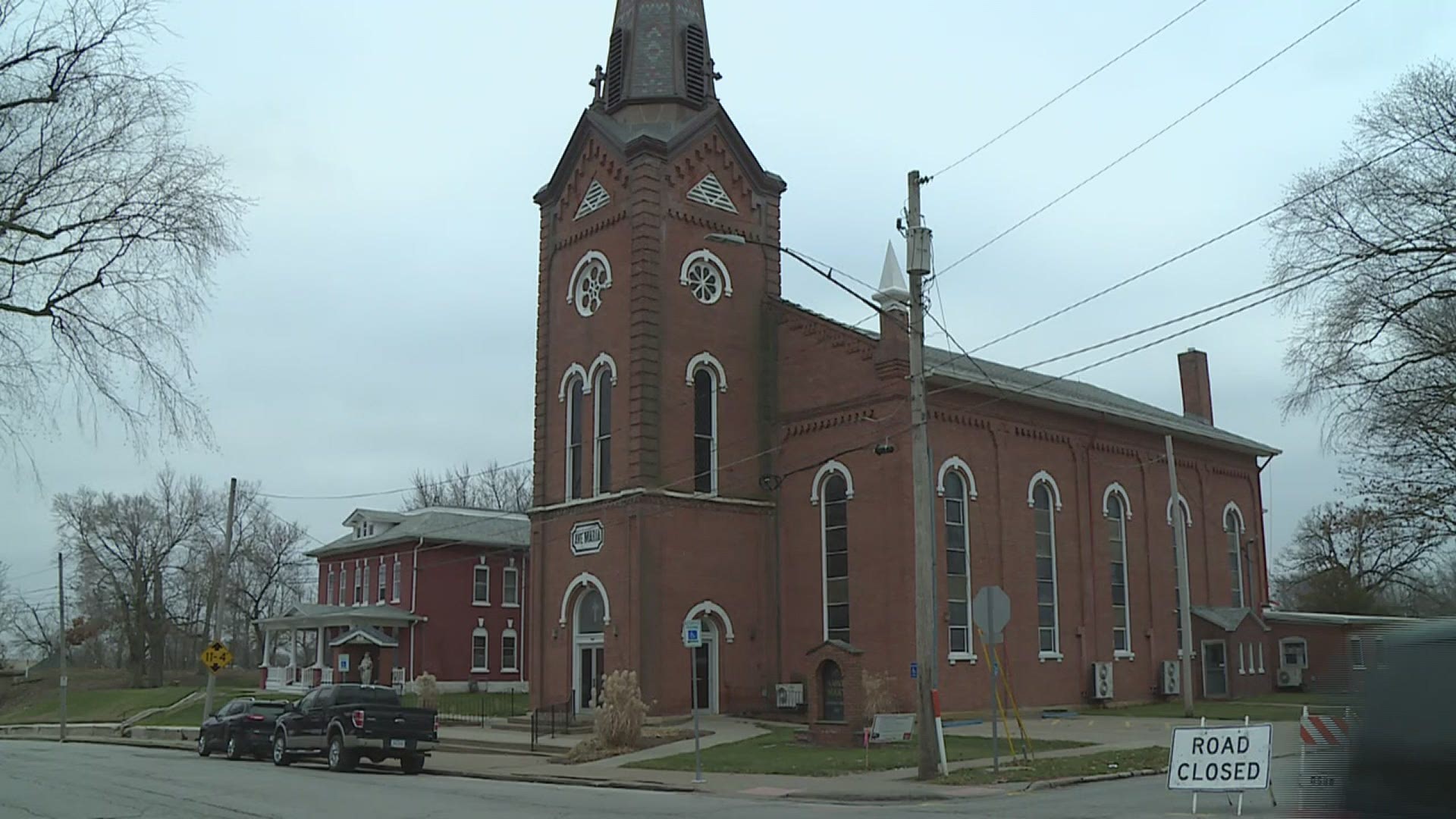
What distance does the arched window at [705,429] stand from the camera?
117 feet

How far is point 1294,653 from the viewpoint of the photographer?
46.0m

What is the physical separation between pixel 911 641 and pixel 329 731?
48.8 feet

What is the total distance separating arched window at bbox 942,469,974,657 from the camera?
34688mm

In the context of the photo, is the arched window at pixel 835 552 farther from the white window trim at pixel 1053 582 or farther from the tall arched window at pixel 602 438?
the white window trim at pixel 1053 582

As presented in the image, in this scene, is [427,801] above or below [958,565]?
below

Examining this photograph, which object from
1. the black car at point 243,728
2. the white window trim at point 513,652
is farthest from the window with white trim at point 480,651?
the black car at point 243,728

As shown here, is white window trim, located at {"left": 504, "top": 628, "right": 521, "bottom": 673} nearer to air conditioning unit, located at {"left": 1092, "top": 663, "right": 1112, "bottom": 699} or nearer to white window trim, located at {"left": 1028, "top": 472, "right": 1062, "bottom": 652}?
white window trim, located at {"left": 1028, "top": 472, "right": 1062, "bottom": 652}

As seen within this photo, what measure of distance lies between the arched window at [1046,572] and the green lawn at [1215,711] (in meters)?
2.33

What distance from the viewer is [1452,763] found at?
18.8 ft

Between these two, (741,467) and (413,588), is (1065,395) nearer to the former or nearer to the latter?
(741,467)

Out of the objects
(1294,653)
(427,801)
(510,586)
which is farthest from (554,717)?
(1294,653)

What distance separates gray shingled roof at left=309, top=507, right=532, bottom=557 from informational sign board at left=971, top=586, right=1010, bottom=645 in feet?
127

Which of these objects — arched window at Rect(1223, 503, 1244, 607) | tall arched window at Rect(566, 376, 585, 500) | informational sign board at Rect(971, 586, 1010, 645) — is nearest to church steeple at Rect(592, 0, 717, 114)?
tall arched window at Rect(566, 376, 585, 500)

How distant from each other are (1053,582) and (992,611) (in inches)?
776
